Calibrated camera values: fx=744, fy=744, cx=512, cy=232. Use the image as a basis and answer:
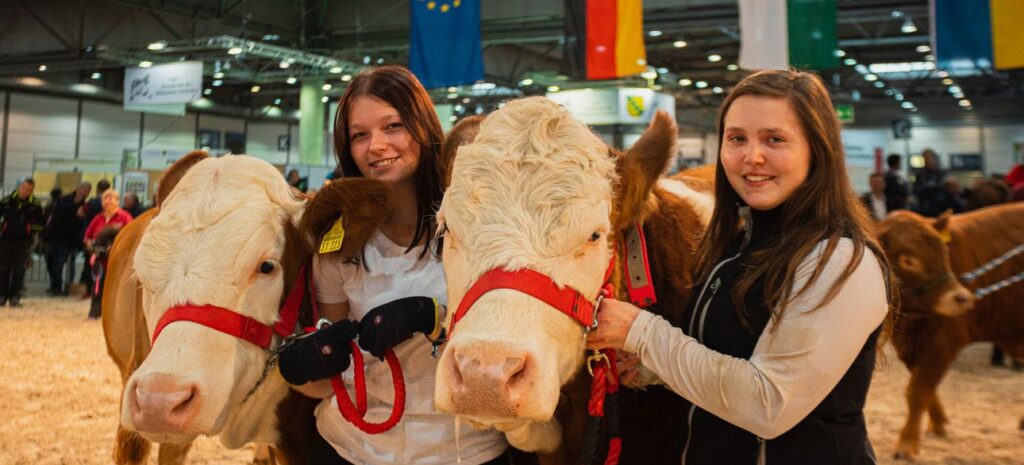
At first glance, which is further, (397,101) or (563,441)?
(397,101)

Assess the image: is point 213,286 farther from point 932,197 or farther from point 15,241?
point 15,241

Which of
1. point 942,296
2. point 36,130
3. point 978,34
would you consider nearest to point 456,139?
point 942,296

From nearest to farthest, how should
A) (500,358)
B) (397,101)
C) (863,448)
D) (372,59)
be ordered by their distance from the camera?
(500,358), (863,448), (397,101), (372,59)

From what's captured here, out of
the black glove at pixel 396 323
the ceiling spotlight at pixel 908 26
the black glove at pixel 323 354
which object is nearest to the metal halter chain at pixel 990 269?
the black glove at pixel 396 323

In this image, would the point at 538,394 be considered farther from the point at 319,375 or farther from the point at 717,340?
the point at 319,375

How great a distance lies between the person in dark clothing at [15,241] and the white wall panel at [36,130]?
1159 centimetres

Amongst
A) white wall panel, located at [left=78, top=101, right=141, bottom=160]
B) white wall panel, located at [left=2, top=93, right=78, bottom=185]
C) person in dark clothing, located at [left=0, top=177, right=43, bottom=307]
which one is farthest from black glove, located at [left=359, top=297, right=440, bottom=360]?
white wall panel, located at [left=78, top=101, right=141, bottom=160]

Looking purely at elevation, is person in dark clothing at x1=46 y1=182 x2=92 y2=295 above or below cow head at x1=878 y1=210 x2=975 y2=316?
above

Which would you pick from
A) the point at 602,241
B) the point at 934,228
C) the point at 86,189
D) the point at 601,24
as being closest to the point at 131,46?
the point at 86,189

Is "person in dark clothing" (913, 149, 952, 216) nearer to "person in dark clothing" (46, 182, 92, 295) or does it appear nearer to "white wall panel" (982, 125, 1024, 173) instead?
"person in dark clothing" (46, 182, 92, 295)

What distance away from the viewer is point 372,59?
2031 cm

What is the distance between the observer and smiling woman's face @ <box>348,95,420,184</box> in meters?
2.49

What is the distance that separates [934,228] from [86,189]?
1439 centimetres

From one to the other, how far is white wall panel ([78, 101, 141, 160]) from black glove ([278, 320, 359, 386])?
2530 cm
